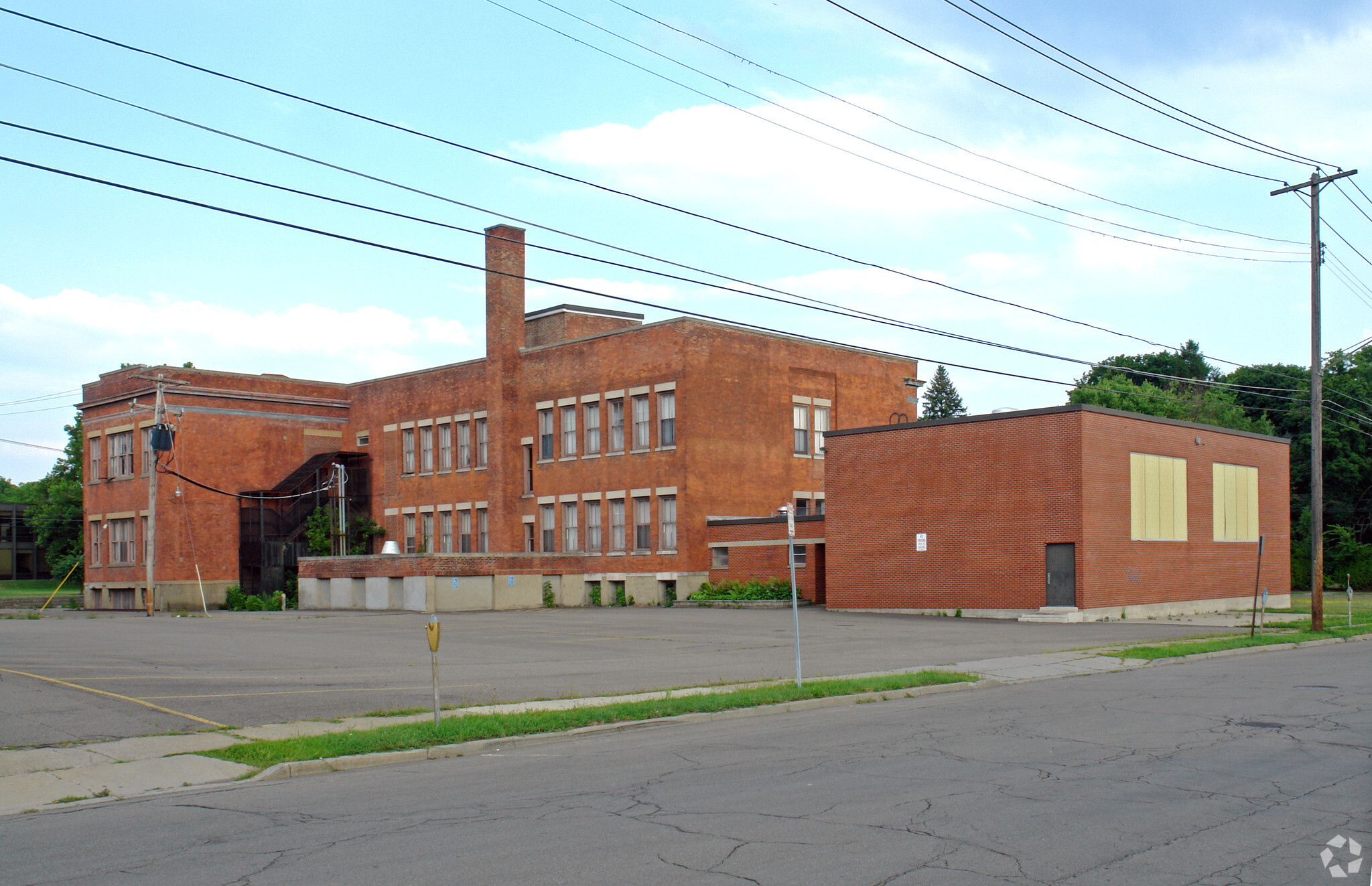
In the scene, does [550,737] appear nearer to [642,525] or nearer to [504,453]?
[642,525]

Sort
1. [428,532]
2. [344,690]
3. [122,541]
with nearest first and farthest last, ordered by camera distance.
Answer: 1. [344,690]
2. [428,532]
3. [122,541]

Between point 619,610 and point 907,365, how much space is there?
21.8 meters

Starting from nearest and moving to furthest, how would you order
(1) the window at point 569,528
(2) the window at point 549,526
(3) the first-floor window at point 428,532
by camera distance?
(1) the window at point 569,528 < (2) the window at point 549,526 < (3) the first-floor window at point 428,532

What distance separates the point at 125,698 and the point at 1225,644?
72.9 ft

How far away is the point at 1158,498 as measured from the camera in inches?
1531

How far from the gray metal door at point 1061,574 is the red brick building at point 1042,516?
42 millimetres

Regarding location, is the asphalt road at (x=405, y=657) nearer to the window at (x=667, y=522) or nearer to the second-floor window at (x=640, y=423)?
the window at (x=667, y=522)

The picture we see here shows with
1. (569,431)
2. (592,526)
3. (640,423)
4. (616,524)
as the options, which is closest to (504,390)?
(569,431)

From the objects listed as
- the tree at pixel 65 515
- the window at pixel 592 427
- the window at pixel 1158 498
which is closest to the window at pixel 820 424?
the window at pixel 592 427

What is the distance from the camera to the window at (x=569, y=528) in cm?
5322

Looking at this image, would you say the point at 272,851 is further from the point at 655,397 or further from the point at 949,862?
the point at 655,397

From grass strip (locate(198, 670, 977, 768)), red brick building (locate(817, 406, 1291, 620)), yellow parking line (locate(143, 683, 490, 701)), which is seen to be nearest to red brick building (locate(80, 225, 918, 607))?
red brick building (locate(817, 406, 1291, 620))

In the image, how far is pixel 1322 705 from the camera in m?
15.0

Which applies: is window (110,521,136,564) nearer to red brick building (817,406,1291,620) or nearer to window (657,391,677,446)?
window (657,391,677,446)
